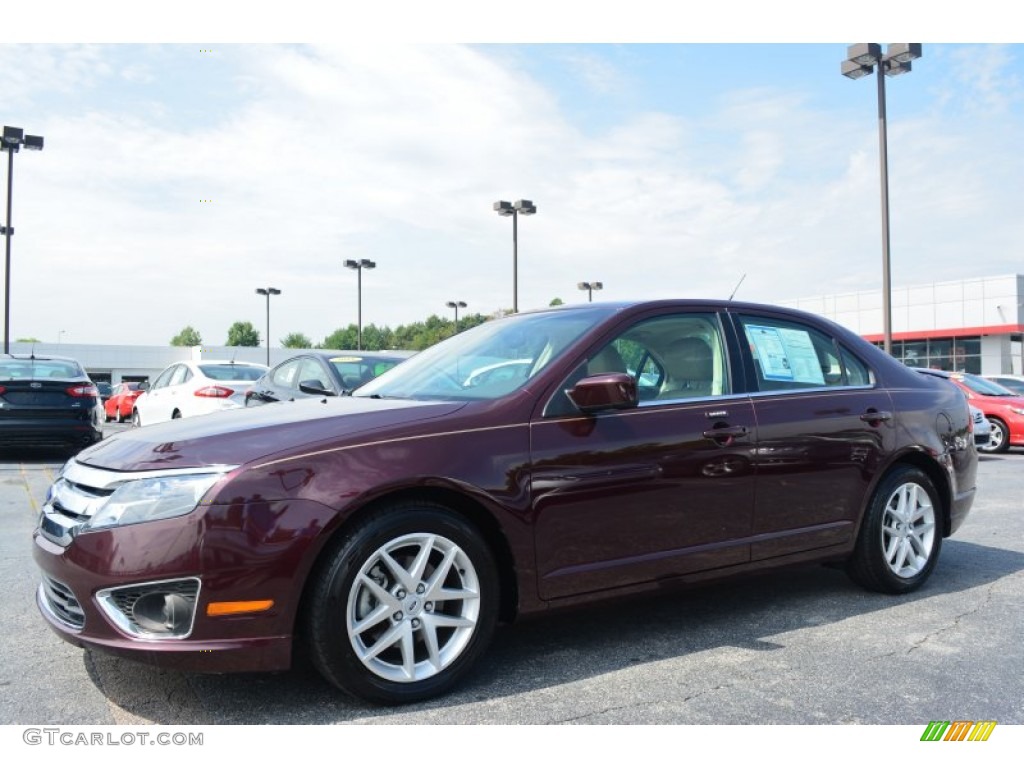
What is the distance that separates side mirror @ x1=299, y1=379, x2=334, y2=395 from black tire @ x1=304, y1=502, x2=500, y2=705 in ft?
18.8

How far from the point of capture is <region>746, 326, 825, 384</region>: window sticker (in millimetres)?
4441

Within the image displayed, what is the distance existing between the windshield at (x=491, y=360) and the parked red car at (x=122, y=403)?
79.2 ft

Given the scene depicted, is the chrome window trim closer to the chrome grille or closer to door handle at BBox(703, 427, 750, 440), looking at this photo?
door handle at BBox(703, 427, 750, 440)

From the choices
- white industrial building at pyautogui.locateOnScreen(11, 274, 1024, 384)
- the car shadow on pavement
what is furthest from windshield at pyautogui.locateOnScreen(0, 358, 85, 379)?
white industrial building at pyautogui.locateOnScreen(11, 274, 1024, 384)

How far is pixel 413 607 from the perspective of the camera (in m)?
3.20

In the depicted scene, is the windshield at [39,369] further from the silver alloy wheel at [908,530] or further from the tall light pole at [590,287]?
the tall light pole at [590,287]

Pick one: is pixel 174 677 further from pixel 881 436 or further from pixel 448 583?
pixel 881 436

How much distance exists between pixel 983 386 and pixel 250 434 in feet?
50.0

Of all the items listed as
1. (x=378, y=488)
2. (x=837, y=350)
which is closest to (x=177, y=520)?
(x=378, y=488)

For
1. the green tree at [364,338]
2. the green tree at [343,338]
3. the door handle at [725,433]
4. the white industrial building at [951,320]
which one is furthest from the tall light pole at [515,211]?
the green tree at [343,338]

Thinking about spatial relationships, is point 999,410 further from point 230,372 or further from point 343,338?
point 343,338

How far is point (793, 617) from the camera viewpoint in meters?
4.37

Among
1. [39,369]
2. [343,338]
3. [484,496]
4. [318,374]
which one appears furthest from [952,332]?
[343,338]

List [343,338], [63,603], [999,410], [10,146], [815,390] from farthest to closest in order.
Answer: [343,338] → [10,146] → [999,410] → [815,390] → [63,603]
